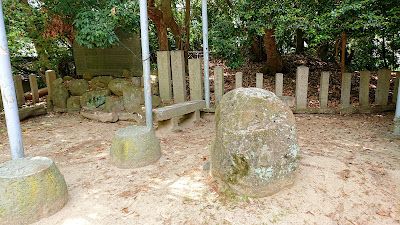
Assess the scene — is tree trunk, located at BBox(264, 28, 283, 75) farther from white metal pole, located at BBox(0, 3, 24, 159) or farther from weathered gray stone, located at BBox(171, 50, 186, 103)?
white metal pole, located at BBox(0, 3, 24, 159)

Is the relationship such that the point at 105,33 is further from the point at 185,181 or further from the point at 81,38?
the point at 185,181

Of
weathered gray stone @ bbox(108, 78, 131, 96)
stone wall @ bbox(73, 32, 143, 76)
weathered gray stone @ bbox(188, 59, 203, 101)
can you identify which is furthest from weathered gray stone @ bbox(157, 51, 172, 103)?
stone wall @ bbox(73, 32, 143, 76)

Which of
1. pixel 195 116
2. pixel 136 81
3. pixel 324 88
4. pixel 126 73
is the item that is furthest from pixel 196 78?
pixel 324 88

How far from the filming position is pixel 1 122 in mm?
6984

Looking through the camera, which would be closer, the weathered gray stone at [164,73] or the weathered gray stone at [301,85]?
the weathered gray stone at [301,85]

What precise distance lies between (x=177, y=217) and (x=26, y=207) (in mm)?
1467

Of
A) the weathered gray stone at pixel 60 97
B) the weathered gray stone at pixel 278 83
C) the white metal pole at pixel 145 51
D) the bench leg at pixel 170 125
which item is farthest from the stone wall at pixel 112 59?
→ the weathered gray stone at pixel 278 83

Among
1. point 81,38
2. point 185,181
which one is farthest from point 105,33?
point 185,181

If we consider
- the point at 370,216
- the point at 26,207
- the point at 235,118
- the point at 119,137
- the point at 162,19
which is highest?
the point at 162,19

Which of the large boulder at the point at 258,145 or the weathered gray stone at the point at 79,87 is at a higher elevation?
the weathered gray stone at the point at 79,87

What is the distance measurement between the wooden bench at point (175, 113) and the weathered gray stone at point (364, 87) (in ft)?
11.6

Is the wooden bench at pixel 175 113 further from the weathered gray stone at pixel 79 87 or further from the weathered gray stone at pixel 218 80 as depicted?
the weathered gray stone at pixel 79 87

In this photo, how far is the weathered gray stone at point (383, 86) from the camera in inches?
258

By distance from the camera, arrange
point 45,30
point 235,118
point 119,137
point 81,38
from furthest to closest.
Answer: point 45,30 < point 81,38 < point 119,137 < point 235,118
